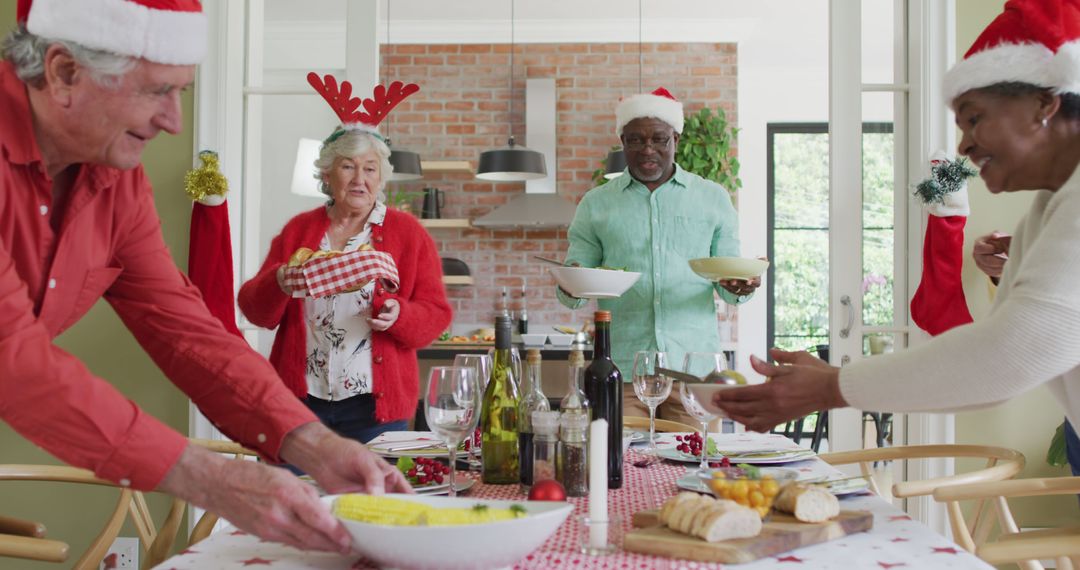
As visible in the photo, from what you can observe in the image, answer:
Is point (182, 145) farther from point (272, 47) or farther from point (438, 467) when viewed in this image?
point (272, 47)

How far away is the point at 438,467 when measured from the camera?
5.04 ft

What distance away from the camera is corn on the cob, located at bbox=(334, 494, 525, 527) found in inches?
40.3

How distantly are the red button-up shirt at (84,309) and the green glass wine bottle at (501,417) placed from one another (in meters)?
0.40

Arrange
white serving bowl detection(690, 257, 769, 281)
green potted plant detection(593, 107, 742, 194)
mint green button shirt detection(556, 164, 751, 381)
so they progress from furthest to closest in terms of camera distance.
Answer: green potted plant detection(593, 107, 742, 194), mint green button shirt detection(556, 164, 751, 381), white serving bowl detection(690, 257, 769, 281)

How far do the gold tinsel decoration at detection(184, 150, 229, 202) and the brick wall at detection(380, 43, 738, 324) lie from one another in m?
3.75

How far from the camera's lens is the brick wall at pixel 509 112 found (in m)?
6.77

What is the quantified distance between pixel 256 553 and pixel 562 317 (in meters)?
5.56

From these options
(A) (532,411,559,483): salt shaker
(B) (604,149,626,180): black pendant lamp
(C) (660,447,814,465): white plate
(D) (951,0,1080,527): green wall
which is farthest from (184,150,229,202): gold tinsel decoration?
(B) (604,149,626,180): black pendant lamp

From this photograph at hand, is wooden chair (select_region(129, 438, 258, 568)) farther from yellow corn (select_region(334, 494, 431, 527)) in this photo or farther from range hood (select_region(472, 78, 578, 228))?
range hood (select_region(472, 78, 578, 228))

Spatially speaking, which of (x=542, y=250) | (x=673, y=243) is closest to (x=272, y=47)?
(x=542, y=250)

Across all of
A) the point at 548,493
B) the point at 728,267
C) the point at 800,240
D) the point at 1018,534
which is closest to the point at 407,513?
the point at 548,493

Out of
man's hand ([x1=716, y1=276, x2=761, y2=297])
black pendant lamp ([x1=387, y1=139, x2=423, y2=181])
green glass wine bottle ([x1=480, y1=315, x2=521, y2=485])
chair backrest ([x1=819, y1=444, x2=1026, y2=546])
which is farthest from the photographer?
black pendant lamp ([x1=387, y1=139, x2=423, y2=181])

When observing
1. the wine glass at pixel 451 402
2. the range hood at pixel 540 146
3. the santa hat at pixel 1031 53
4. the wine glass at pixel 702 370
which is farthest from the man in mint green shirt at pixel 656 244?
the range hood at pixel 540 146

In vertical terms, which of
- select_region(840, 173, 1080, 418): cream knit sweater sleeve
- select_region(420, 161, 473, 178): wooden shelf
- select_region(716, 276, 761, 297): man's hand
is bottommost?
select_region(840, 173, 1080, 418): cream knit sweater sleeve
